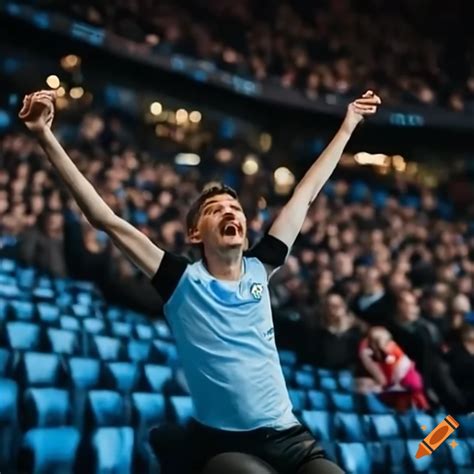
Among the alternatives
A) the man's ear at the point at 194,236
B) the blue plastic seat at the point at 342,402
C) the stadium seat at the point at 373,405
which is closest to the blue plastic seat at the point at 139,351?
the blue plastic seat at the point at 342,402

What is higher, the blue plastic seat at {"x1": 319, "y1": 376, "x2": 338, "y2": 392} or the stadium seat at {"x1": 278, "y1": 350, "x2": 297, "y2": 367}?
the blue plastic seat at {"x1": 319, "y1": 376, "x2": 338, "y2": 392}

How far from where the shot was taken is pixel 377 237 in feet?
26.8

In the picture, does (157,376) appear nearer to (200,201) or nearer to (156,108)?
(200,201)

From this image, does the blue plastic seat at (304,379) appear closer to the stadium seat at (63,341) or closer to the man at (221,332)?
the stadium seat at (63,341)

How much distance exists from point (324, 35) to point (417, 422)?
35.8ft

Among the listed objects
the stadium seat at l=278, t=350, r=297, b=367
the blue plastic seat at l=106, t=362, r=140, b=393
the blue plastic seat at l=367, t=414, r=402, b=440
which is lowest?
the stadium seat at l=278, t=350, r=297, b=367

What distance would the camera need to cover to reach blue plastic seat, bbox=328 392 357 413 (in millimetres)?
4078

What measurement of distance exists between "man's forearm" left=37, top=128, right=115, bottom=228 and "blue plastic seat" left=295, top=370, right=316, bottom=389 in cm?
279

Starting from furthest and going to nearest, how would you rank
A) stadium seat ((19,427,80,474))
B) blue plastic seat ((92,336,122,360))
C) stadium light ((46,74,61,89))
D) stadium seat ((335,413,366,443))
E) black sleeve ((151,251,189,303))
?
1. stadium light ((46,74,61,89))
2. blue plastic seat ((92,336,122,360))
3. stadium seat ((335,413,366,443))
4. stadium seat ((19,427,80,474))
5. black sleeve ((151,251,189,303))

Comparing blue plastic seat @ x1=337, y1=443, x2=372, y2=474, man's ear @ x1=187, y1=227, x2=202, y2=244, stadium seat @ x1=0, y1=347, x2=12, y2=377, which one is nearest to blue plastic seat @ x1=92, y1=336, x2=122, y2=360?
stadium seat @ x1=0, y1=347, x2=12, y2=377

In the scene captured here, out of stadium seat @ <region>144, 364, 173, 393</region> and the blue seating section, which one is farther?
stadium seat @ <region>144, 364, 173, 393</region>

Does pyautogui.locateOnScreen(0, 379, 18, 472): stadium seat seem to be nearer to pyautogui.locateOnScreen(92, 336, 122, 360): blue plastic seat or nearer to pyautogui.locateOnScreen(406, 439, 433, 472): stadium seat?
pyautogui.locateOnScreen(92, 336, 122, 360): blue plastic seat

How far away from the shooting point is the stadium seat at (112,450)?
2.78 metres

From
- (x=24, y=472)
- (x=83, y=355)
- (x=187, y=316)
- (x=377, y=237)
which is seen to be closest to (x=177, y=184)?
(x=377, y=237)
